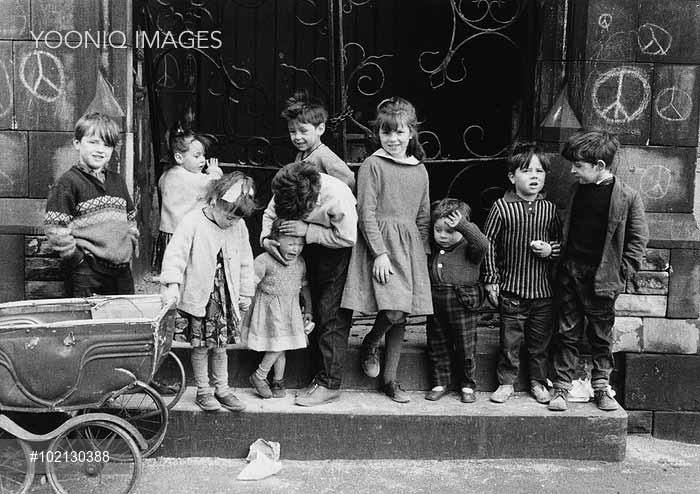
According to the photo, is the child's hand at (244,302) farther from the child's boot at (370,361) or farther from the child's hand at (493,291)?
the child's hand at (493,291)

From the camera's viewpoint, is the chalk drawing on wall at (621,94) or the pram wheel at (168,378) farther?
the chalk drawing on wall at (621,94)

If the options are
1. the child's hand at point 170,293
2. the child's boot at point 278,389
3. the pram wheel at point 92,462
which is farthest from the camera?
the child's boot at point 278,389

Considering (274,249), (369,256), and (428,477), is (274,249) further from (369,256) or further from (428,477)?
(428,477)

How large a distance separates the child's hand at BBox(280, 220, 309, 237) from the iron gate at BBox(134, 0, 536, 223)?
1116mm

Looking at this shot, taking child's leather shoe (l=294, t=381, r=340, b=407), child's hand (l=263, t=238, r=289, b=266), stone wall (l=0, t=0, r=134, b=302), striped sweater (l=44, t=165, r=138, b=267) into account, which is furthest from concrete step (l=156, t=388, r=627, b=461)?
stone wall (l=0, t=0, r=134, b=302)

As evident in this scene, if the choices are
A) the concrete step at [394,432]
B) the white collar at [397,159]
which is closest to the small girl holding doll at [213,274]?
the concrete step at [394,432]

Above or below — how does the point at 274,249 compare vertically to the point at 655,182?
below

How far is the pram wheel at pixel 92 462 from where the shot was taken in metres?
4.13

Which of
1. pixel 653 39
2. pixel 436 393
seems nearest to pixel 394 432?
pixel 436 393

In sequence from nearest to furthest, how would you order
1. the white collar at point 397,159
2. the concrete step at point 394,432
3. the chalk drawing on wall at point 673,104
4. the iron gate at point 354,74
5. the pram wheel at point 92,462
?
the pram wheel at point 92,462
the concrete step at point 394,432
the white collar at point 397,159
the chalk drawing on wall at point 673,104
the iron gate at point 354,74

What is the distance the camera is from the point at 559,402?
503 centimetres

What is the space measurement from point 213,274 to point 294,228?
541 mm

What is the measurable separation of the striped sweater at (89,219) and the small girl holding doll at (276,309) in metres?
0.78

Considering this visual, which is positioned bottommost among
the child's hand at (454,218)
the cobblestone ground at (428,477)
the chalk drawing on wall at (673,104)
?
the cobblestone ground at (428,477)
